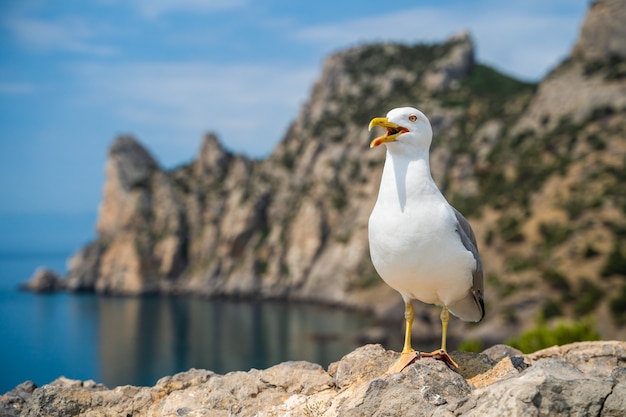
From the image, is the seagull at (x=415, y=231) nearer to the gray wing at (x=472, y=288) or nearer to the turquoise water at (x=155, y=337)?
the gray wing at (x=472, y=288)

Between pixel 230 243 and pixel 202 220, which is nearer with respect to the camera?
pixel 230 243

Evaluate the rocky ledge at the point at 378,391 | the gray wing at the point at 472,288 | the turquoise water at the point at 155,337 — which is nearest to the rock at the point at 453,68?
the turquoise water at the point at 155,337

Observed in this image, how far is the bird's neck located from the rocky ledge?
1.46 m

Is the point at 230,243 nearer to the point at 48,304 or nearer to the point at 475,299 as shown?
the point at 48,304

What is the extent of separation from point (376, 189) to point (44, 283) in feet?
155

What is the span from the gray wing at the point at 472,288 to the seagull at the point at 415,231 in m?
0.02

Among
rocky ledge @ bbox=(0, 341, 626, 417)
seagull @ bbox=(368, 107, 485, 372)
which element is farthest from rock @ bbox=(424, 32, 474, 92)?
seagull @ bbox=(368, 107, 485, 372)

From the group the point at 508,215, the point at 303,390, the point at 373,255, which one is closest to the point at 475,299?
the point at 373,255

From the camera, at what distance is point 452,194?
Answer: 6719cm

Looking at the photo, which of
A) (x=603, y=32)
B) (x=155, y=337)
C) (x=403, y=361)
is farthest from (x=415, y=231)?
(x=603, y=32)

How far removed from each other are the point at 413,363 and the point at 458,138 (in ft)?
235

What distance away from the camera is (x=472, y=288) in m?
6.52

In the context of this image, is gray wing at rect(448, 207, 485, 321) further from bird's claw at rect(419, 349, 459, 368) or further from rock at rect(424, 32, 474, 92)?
rock at rect(424, 32, 474, 92)

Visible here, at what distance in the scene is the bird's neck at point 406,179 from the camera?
6031mm
